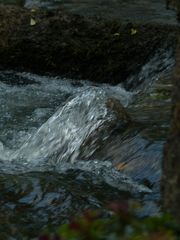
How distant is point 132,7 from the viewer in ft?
38.5

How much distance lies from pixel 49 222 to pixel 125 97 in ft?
13.7

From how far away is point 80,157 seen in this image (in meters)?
5.73

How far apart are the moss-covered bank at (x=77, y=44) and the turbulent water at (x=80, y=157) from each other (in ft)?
3.96

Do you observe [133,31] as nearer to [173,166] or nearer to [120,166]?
[120,166]

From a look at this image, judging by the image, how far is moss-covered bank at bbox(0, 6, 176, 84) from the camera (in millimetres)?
9188

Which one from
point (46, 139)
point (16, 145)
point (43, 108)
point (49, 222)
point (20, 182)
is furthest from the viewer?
point (43, 108)

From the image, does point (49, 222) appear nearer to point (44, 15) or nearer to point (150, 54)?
point (150, 54)

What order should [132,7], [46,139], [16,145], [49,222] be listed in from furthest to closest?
1. [132,7]
2. [16,145]
3. [46,139]
4. [49,222]

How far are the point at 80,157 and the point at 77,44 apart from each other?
3.87 metres

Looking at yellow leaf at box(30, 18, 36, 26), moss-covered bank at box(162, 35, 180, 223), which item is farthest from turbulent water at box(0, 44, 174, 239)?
moss-covered bank at box(162, 35, 180, 223)

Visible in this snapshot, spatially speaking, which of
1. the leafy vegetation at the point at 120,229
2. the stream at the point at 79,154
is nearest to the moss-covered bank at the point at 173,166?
the leafy vegetation at the point at 120,229

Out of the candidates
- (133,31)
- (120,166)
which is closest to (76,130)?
(120,166)

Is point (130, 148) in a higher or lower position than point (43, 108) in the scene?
higher

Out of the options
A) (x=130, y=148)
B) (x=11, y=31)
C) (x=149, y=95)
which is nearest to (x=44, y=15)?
(x=11, y=31)
